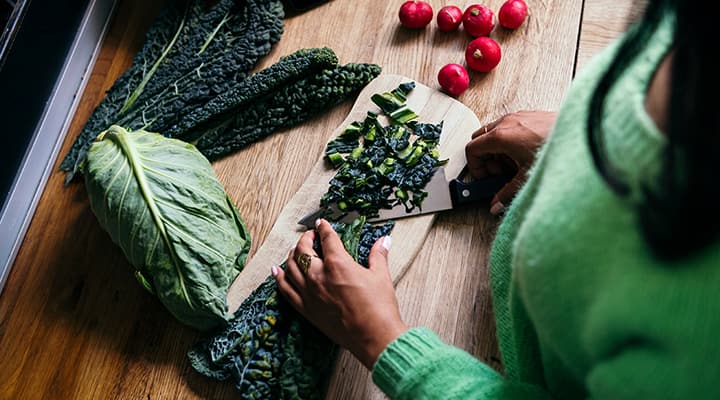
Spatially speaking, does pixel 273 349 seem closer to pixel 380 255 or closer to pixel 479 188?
pixel 380 255

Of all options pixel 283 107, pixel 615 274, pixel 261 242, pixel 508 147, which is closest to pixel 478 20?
pixel 508 147

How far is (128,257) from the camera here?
1.27 metres

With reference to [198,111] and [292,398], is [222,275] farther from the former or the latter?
[198,111]

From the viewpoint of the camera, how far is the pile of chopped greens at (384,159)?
1.27 metres

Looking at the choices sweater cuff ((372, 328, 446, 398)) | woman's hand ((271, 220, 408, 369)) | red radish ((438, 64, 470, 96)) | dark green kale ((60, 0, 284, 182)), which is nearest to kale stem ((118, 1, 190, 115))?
dark green kale ((60, 0, 284, 182))

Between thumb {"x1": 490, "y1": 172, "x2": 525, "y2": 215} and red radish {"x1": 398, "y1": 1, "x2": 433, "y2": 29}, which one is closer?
thumb {"x1": 490, "y1": 172, "x2": 525, "y2": 215}

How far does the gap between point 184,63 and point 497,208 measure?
2.99 ft

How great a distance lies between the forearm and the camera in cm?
84

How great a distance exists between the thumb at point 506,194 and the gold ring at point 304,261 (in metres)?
0.41

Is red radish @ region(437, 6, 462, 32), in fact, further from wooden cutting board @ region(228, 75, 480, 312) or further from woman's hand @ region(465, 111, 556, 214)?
woman's hand @ region(465, 111, 556, 214)

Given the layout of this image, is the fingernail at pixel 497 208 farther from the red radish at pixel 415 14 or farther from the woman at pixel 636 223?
the red radish at pixel 415 14

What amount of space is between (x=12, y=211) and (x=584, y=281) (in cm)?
138

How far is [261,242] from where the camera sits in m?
1.35

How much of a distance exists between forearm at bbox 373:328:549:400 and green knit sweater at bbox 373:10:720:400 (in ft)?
0.46
